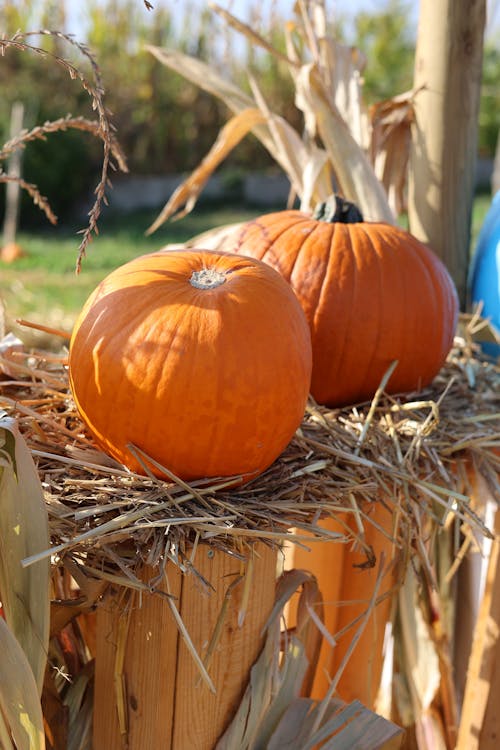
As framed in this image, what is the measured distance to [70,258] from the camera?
22.8 ft

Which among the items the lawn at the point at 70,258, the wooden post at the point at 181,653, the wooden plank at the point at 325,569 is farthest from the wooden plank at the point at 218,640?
the lawn at the point at 70,258

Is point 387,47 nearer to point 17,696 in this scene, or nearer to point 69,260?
point 69,260

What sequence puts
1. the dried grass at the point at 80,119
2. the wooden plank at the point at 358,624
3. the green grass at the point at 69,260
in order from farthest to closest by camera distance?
1. the green grass at the point at 69,260
2. the wooden plank at the point at 358,624
3. the dried grass at the point at 80,119

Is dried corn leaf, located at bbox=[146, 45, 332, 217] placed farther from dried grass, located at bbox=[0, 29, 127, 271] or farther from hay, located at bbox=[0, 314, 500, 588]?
dried grass, located at bbox=[0, 29, 127, 271]

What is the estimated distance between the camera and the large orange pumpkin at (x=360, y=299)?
164 centimetres

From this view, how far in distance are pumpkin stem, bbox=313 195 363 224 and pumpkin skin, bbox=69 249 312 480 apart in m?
0.50

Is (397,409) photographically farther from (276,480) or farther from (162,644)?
(162,644)

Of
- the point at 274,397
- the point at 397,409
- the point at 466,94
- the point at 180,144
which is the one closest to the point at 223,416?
the point at 274,397

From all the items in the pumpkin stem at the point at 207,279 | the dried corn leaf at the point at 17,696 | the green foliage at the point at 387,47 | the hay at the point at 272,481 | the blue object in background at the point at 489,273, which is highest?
the green foliage at the point at 387,47

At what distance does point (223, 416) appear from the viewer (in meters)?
1.26

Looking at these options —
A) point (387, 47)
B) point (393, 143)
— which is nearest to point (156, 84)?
point (387, 47)

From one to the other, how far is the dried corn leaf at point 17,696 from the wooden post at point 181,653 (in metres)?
0.22

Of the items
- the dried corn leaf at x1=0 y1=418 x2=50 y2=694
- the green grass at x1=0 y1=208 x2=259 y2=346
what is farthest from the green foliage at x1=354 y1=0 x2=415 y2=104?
the dried corn leaf at x1=0 y1=418 x2=50 y2=694

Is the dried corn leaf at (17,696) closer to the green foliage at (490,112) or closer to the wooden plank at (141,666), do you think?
the wooden plank at (141,666)
